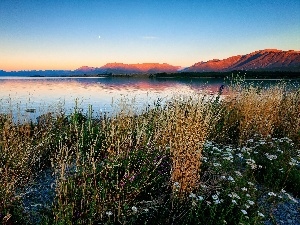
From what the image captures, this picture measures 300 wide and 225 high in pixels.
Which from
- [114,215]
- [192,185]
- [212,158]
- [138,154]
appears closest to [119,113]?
[138,154]

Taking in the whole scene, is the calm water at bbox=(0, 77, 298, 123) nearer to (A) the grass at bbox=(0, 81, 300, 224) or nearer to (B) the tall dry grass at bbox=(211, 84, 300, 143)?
(B) the tall dry grass at bbox=(211, 84, 300, 143)

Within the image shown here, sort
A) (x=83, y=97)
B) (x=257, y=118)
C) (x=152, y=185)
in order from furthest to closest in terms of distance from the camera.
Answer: (x=83, y=97) < (x=257, y=118) < (x=152, y=185)

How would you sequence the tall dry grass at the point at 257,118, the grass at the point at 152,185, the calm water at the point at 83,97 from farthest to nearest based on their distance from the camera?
the calm water at the point at 83,97 → the tall dry grass at the point at 257,118 → the grass at the point at 152,185

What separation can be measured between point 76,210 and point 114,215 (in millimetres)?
570

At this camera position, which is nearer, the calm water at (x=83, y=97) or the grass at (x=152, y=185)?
the grass at (x=152, y=185)

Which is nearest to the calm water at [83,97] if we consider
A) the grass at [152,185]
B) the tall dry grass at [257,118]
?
the tall dry grass at [257,118]

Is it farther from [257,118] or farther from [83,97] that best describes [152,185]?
[83,97]

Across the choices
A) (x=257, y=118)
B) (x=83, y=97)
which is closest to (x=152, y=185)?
(x=257, y=118)

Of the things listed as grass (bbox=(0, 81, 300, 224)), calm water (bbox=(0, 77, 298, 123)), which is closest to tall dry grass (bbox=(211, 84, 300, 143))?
calm water (bbox=(0, 77, 298, 123))

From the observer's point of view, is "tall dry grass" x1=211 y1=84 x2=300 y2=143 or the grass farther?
"tall dry grass" x1=211 y1=84 x2=300 y2=143

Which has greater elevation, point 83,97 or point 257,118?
point 257,118

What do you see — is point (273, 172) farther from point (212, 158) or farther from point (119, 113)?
point (119, 113)

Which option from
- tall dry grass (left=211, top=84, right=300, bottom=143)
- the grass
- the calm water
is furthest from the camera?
the calm water

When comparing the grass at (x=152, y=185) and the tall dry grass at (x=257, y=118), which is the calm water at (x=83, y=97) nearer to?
the tall dry grass at (x=257, y=118)
